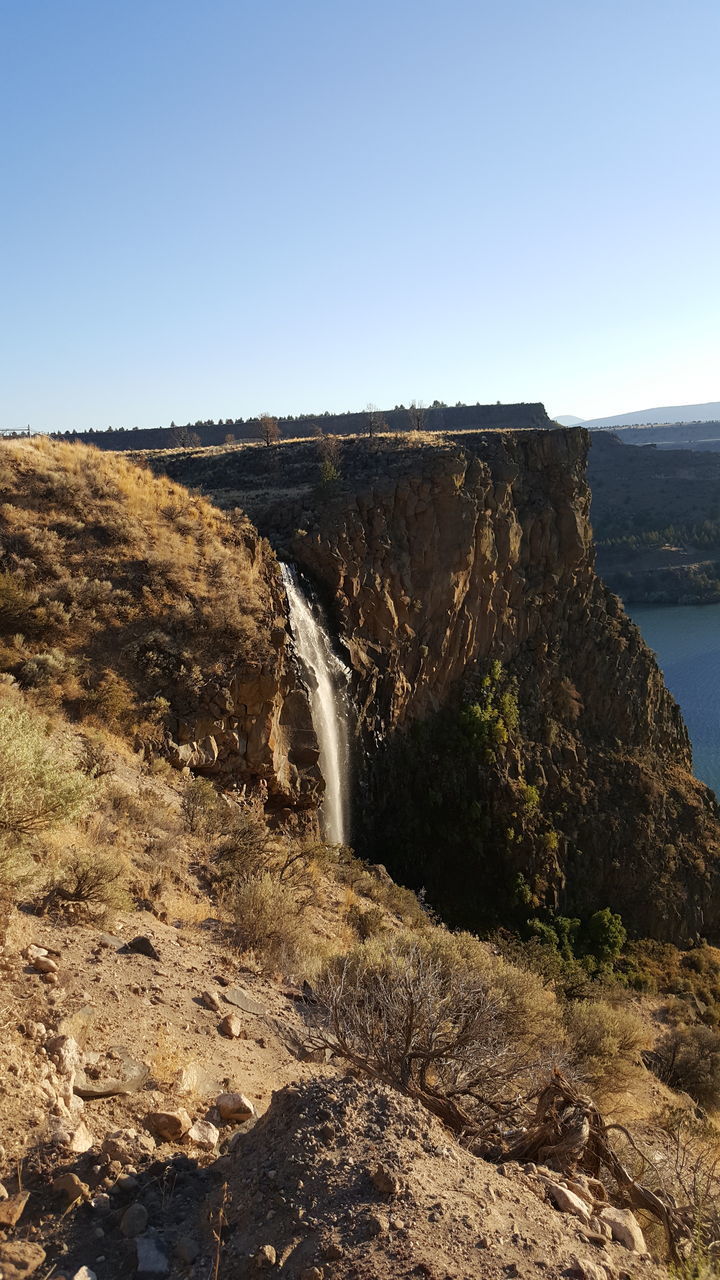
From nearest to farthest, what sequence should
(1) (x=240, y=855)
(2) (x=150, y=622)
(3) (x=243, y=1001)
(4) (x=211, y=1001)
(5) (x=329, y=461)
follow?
(4) (x=211, y=1001) → (3) (x=243, y=1001) → (1) (x=240, y=855) → (2) (x=150, y=622) → (5) (x=329, y=461)

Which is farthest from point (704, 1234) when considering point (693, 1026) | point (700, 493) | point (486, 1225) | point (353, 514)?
point (700, 493)

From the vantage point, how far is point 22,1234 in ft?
9.71

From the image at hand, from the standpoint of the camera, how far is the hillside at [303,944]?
125 inches

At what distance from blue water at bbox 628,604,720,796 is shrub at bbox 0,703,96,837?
3200 centimetres

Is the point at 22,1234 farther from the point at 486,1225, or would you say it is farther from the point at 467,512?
the point at 467,512

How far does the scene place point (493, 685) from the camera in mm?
22562

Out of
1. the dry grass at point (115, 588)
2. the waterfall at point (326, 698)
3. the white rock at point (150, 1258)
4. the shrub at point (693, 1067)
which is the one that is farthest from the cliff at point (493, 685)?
the white rock at point (150, 1258)

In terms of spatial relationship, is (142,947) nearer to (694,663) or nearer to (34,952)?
(34,952)

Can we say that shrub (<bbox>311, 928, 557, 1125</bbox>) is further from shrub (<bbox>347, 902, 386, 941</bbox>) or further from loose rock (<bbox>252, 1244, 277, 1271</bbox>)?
shrub (<bbox>347, 902, 386, 941</bbox>)

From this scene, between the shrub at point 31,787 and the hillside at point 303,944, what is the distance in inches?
1.0

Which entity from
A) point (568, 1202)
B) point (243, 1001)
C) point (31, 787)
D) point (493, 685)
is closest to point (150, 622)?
point (31, 787)

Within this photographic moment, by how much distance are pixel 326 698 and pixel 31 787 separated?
36.3 feet

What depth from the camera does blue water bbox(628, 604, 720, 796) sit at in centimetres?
3603

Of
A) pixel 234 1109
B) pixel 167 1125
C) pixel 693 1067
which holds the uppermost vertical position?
pixel 167 1125
